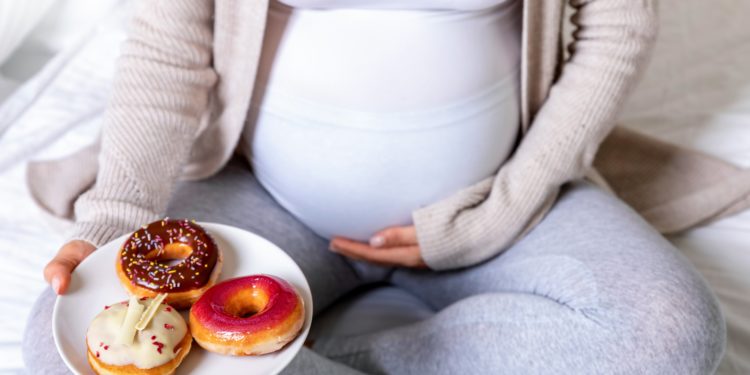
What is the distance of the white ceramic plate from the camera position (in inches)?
22.8

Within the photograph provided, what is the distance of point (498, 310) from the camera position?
789 millimetres

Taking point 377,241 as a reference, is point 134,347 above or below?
above

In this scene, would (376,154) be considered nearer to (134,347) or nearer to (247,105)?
(247,105)

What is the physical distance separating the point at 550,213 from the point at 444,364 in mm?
227

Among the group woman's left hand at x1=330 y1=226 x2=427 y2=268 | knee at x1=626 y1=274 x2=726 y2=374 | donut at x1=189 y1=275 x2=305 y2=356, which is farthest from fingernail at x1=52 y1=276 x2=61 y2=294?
knee at x1=626 y1=274 x2=726 y2=374

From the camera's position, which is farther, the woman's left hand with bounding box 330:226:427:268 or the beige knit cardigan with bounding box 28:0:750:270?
the woman's left hand with bounding box 330:226:427:268

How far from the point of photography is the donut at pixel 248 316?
1.91 feet

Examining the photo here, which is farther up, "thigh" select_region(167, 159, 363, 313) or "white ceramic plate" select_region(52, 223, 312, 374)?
"white ceramic plate" select_region(52, 223, 312, 374)

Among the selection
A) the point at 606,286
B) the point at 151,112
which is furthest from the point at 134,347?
the point at 606,286

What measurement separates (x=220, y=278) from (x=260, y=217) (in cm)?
25

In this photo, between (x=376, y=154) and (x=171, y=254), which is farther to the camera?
(x=376, y=154)

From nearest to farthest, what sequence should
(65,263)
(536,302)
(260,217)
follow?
(65,263) < (536,302) < (260,217)

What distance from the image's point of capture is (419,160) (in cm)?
85

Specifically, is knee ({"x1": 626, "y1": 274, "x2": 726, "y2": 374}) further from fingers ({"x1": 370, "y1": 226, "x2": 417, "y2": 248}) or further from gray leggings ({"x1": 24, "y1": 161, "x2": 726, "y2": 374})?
fingers ({"x1": 370, "y1": 226, "x2": 417, "y2": 248})
